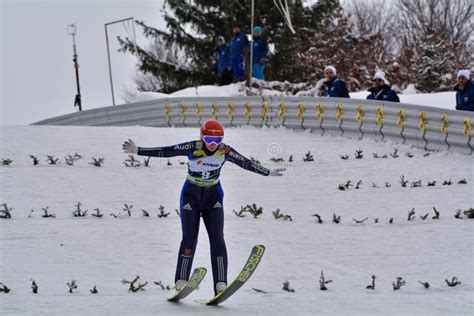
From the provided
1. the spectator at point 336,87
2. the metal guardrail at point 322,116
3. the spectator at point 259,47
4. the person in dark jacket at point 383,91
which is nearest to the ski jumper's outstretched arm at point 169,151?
the metal guardrail at point 322,116

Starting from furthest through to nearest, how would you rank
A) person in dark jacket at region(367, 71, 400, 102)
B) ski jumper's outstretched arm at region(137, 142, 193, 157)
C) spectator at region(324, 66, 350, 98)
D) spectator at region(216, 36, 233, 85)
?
1. spectator at region(216, 36, 233, 85)
2. spectator at region(324, 66, 350, 98)
3. person in dark jacket at region(367, 71, 400, 102)
4. ski jumper's outstretched arm at region(137, 142, 193, 157)

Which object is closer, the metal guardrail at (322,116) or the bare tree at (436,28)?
the metal guardrail at (322,116)

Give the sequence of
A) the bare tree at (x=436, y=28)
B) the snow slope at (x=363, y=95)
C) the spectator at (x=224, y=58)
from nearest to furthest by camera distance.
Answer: the snow slope at (x=363, y=95) → the spectator at (x=224, y=58) → the bare tree at (x=436, y=28)

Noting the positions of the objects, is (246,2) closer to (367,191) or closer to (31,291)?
(367,191)

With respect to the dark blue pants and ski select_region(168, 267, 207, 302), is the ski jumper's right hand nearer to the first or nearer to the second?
the dark blue pants

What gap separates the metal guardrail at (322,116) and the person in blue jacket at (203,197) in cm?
854

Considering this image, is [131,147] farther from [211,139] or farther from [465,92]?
[465,92]

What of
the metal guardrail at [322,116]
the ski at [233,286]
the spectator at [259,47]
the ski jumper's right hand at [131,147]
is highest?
the spectator at [259,47]

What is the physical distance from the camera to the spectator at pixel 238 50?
82.7 feet

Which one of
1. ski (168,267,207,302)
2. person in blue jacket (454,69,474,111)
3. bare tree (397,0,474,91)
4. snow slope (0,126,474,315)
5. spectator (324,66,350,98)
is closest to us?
ski (168,267,207,302)

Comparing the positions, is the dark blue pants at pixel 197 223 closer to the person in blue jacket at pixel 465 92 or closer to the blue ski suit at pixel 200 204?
the blue ski suit at pixel 200 204

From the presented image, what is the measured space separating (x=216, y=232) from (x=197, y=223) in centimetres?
21

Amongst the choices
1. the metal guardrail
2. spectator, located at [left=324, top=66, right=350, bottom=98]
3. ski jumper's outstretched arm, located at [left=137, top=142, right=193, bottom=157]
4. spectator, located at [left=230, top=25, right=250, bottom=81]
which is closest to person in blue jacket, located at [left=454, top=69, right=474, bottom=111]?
the metal guardrail

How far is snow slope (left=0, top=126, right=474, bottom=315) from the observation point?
1046 centimetres
